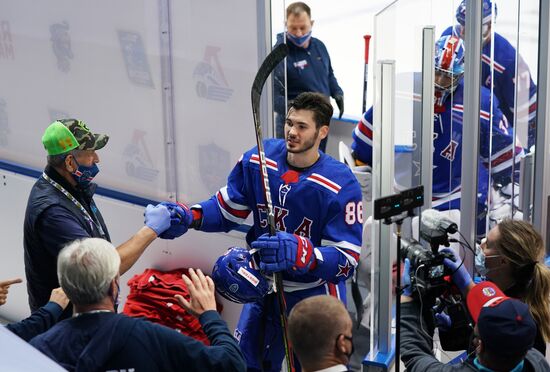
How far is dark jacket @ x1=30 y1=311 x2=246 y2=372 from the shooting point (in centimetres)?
222

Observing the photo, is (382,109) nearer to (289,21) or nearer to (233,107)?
(233,107)

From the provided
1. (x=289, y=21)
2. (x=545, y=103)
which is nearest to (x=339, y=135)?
(x=289, y=21)

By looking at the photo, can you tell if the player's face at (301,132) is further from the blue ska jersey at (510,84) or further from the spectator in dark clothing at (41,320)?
the spectator in dark clothing at (41,320)

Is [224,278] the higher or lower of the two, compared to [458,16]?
lower

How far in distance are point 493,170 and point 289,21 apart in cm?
Answer: 200

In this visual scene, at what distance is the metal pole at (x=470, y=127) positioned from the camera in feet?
11.2

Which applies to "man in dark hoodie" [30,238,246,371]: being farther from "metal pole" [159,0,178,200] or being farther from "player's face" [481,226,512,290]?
"metal pole" [159,0,178,200]

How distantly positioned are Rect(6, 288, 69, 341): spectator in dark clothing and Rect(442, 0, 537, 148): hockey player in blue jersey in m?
1.80

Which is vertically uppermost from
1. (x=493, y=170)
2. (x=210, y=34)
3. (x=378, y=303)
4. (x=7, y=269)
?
(x=210, y=34)

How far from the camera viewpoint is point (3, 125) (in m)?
Answer: 5.02

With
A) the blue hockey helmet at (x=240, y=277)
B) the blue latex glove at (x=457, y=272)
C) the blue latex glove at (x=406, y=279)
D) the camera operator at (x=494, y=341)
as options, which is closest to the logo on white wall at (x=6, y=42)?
the blue hockey helmet at (x=240, y=277)

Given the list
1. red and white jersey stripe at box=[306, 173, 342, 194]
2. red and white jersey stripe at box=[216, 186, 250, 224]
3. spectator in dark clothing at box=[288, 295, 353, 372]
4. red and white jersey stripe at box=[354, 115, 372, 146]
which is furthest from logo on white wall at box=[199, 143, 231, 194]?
spectator in dark clothing at box=[288, 295, 353, 372]

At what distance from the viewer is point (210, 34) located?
3.83m

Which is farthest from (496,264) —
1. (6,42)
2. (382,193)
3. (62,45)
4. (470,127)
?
(6,42)
